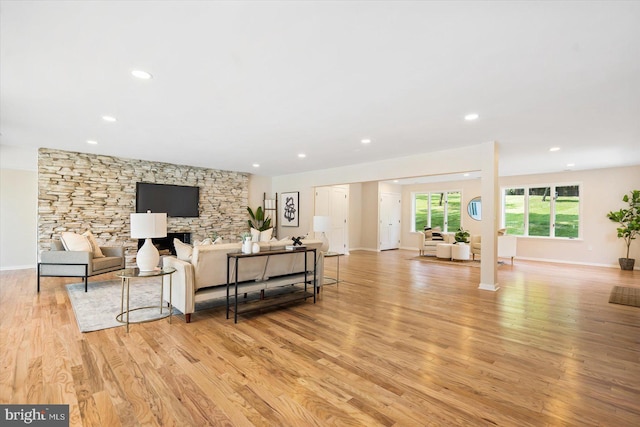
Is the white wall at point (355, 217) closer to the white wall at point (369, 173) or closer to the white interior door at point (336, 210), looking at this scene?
the white wall at point (369, 173)

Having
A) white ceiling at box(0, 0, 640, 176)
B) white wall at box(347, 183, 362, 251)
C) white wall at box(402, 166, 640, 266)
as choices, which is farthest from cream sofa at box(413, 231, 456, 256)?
white ceiling at box(0, 0, 640, 176)

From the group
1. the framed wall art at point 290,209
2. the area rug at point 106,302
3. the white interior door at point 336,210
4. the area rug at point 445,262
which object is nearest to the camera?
the area rug at point 106,302

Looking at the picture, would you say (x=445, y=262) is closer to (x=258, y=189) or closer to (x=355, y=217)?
(x=355, y=217)

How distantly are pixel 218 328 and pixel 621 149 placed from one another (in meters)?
7.50

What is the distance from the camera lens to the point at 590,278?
6211 millimetres

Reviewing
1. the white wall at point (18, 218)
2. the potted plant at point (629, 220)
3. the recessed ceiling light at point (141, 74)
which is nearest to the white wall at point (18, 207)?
the white wall at point (18, 218)

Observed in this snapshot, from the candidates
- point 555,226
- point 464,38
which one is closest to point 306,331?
point 464,38

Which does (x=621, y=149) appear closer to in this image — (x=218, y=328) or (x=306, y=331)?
(x=306, y=331)

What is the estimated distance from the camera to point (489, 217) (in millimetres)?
5043

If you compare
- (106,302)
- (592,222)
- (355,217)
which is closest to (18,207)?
(106,302)

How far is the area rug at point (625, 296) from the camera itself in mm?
4430

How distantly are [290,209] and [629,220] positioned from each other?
8632mm

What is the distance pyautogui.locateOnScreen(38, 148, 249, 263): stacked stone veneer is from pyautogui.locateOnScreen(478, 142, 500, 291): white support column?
661 cm

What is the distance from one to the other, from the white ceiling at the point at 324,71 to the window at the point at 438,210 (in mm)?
5519
